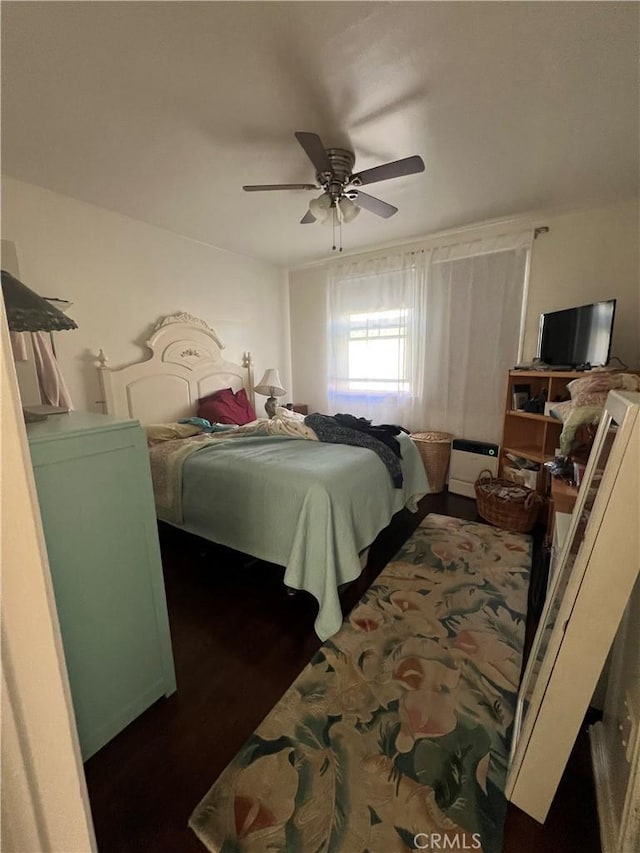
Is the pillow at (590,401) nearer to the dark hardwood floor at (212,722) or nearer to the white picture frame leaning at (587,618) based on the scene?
the white picture frame leaning at (587,618)

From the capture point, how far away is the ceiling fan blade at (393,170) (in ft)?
5.38

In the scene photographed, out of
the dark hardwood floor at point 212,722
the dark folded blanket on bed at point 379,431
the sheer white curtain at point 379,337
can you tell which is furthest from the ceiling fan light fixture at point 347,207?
the dark hardwood floor at point 212,722

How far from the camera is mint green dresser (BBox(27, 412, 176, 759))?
987mm

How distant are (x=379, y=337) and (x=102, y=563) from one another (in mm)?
3276

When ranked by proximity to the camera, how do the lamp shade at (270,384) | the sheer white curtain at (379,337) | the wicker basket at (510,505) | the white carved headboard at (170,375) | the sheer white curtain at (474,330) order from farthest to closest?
the lamp shade at (270,384) < the sheer white curtain at (379,337) < the sheer white curtain at (474,330) < the white carved headboard at (170,375) < the wicker basket at (510,505)

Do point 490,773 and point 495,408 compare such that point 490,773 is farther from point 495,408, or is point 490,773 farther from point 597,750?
point 495,408

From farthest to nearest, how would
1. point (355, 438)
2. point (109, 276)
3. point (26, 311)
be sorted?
point (109, 276)
point (355, 438)
point (26, 311)

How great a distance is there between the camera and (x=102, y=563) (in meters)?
1.10

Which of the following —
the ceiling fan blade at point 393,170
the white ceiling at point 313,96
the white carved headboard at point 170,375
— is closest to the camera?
the white ceiling at point 313,96

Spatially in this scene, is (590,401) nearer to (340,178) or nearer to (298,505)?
(298,505)

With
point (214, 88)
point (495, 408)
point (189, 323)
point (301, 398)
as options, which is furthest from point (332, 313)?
point (214, 88)

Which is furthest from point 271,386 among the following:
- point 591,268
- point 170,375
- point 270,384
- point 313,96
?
point 591,268

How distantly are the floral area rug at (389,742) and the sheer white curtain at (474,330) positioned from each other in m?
1.88

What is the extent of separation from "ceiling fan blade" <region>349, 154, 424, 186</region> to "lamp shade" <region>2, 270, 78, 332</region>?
163 centimetres
